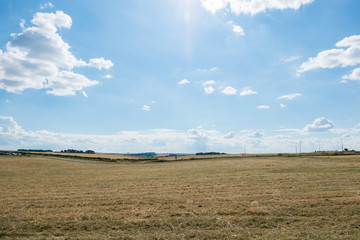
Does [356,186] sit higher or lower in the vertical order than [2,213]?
higher

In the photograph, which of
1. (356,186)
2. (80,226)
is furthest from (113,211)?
(356,186)

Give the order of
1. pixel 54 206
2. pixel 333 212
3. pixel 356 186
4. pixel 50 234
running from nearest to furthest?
pixel 50 234 → pixel 333 212 → pixel 54 206 → pixel 356 186

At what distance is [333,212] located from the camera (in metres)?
11.8

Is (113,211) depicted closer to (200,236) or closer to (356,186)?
(200,236)

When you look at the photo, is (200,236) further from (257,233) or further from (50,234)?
(50,234)

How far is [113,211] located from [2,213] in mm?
6698

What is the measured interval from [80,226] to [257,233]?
27.6 feet

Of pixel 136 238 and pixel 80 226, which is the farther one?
pixel 80 226

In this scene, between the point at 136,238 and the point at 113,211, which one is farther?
the point at 113,211

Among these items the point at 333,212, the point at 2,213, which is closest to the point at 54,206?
the point at 2,213

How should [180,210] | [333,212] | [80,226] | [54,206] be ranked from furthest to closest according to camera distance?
[54,206] → [180,210] → [333,212] → [80,226]

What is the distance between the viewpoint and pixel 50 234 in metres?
9.83

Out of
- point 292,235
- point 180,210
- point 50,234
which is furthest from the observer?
point 180,210

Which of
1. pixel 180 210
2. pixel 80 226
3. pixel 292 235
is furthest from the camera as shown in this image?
pixel 180 210
